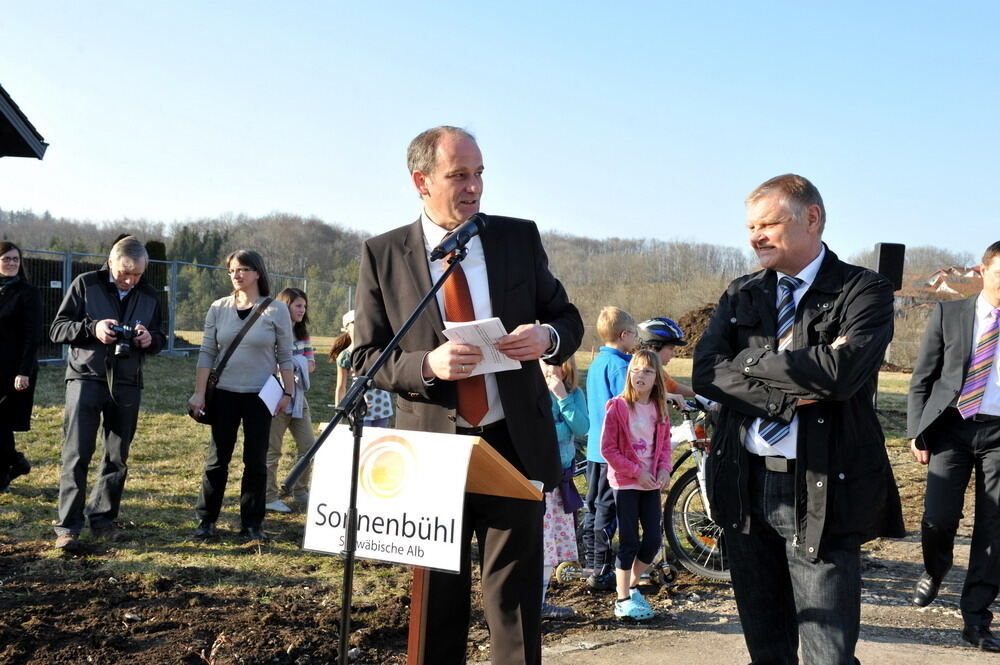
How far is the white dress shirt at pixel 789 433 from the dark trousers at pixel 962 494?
277cm

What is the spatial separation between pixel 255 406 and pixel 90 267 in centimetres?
1714

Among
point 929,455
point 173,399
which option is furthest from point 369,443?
point 173,399

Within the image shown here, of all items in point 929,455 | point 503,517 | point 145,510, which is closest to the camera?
point 503,517

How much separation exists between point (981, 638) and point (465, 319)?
3805mm

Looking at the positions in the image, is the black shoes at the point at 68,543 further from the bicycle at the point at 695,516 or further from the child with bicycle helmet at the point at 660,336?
the child with bicycle helmet at the point at 660,336

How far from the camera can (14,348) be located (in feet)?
25.7

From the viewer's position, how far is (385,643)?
4.80m

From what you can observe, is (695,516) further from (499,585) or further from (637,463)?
(499,585)

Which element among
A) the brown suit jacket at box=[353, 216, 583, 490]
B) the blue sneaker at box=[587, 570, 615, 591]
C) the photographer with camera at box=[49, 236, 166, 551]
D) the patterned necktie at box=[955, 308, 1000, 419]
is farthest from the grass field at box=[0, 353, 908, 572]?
the patterned necktie at box=[955, 308, 1000, 419]

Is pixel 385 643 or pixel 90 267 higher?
pixel 90 267

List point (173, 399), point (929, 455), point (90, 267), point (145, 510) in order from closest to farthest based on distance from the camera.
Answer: point (929, 455)
point (145, 510)
point (173, 399)
point (90, 267)

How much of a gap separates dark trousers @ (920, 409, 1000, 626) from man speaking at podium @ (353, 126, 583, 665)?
3356 millimetres

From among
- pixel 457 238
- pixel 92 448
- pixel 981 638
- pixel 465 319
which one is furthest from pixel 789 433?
pixel 92 448

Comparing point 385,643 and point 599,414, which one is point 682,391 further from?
point 385,643
